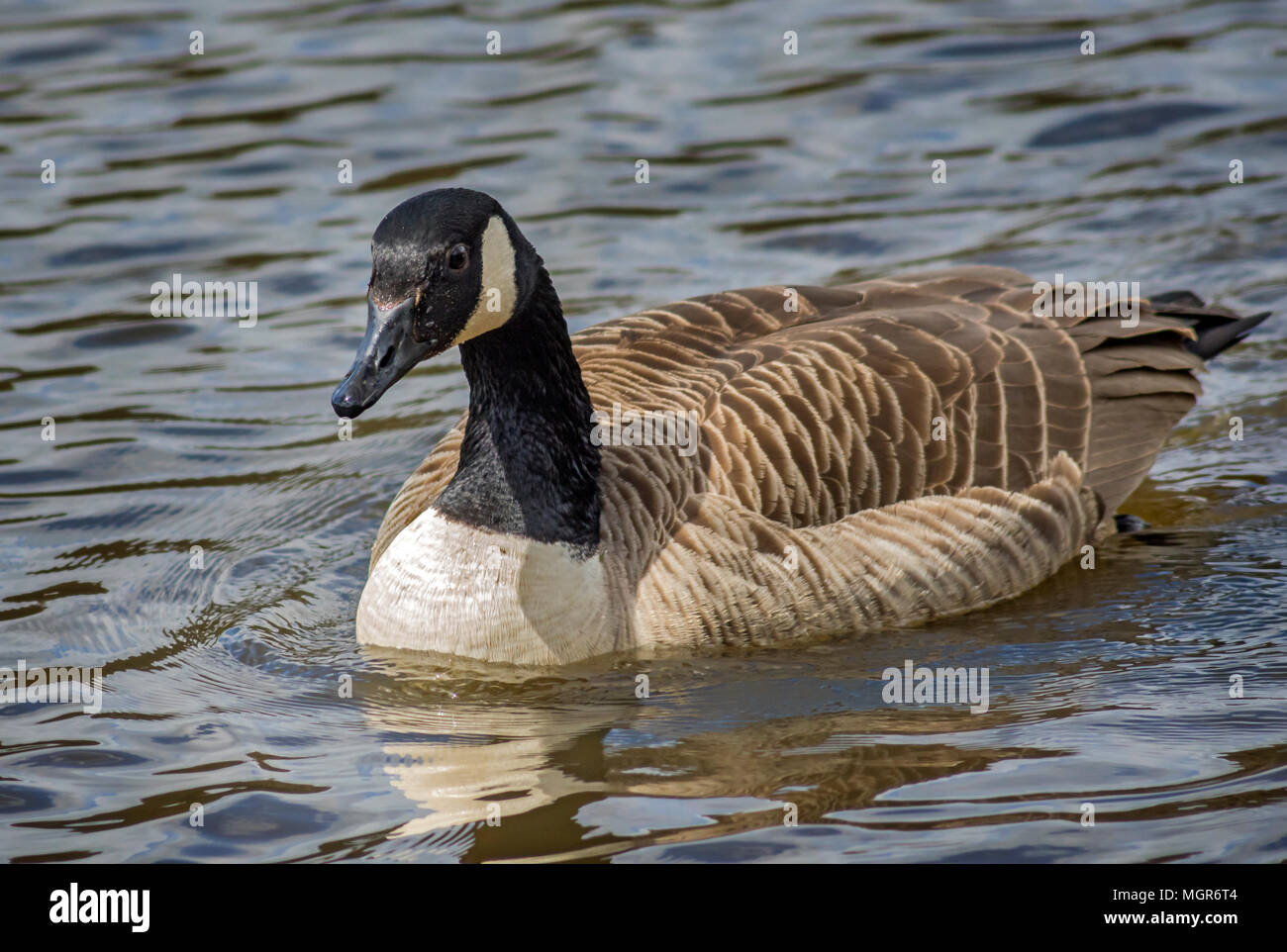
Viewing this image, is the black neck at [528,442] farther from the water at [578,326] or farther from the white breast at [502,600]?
the water at [578,326]

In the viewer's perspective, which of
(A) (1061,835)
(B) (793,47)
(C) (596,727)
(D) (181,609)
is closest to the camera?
(A) (1061,835)

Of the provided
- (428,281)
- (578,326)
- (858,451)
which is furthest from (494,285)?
(578,326)

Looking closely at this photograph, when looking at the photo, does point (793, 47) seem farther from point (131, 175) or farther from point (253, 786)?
point (253, 786)

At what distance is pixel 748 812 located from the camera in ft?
22.7

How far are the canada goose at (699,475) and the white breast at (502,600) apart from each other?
0.01 meters

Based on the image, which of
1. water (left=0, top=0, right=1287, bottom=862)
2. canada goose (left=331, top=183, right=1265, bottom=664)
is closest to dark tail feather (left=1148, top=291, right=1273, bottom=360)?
water (left=0, top=0, right=1287, bottom=862)

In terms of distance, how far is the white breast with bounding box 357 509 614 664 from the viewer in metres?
8.30

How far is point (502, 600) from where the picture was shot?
8.29 meters

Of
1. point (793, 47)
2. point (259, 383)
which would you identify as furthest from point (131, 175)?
point (793, 47)

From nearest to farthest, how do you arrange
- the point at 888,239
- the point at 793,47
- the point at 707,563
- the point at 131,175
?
1. the point at 707,563
2. the point at 888,239
3. the point at 131,175
4. the point at 793,47

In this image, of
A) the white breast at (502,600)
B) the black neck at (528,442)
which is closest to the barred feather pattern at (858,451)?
the white breast at (502,600)

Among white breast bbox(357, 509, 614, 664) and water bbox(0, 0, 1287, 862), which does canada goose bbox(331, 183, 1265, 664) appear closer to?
white breast bbox(357, 509, 614, 664)

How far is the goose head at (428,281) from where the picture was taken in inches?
292

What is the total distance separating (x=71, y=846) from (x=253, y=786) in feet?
2.57
